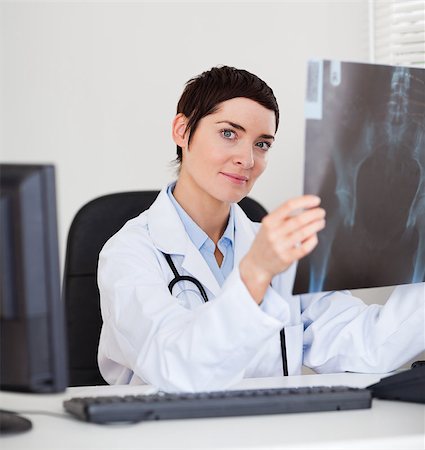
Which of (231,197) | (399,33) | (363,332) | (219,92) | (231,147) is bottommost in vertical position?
(363,332)

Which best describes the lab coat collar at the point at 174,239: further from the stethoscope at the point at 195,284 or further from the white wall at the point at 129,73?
the white wall at the point at 129,73

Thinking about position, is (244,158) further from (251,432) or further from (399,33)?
(399,33)

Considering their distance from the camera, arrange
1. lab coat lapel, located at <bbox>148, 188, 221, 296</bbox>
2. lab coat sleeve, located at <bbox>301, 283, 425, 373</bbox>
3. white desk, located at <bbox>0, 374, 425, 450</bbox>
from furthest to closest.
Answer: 1. lab coat lapel, located at <bbox>148, 188, 221, 296</bbox>
2. lab coat sleeve, located at <bbox>301, 283, 425, 373</bbox>
3. white desk, located at <bbox>0, 374, 425, 450</bbox>

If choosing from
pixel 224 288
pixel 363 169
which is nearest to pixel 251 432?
pixel 224 288

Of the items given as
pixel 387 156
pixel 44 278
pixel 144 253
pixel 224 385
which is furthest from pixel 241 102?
pixel 44 278

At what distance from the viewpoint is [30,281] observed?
0.99 meters

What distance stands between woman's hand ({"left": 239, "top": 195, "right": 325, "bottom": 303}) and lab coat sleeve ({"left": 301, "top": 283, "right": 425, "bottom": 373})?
16.4 inches

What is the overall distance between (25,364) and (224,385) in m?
0.34

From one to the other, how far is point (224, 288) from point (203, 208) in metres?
0.62

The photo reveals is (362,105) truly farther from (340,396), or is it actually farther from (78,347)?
(78,347)

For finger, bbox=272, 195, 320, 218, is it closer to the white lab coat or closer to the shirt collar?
the white lab coat

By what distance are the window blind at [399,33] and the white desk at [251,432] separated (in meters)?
1.48

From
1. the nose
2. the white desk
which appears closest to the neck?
the nose

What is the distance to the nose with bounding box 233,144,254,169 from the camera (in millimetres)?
1681
